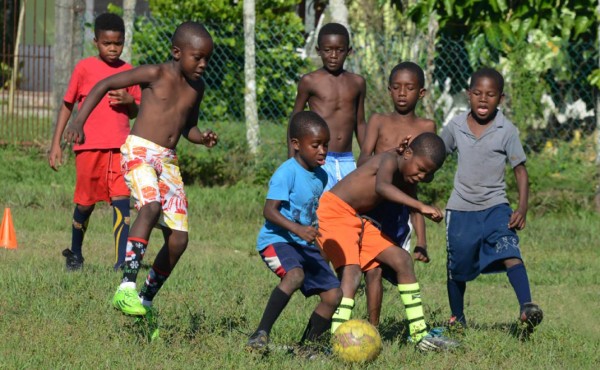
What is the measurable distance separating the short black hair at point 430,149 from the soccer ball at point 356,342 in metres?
1.08

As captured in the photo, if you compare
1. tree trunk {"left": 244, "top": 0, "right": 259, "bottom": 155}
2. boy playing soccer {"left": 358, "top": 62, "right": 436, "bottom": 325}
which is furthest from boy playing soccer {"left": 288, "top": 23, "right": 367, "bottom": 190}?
tree trunk {"left": 244, "top": 0, "right": 259, "bottom": 155}

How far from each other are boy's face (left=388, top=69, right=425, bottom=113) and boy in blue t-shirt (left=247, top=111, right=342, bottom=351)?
3.99 ft

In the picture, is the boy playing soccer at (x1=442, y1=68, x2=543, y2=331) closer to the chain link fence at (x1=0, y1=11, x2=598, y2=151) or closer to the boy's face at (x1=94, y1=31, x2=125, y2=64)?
the boy's face at (x1=94, y1=31, x2=125, y2=64)

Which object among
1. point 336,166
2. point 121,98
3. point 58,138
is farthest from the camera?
point 121,98

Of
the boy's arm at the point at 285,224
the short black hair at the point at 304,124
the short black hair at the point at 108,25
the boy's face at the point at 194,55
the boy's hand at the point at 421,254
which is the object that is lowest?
the boy's hand at the point at 421,254

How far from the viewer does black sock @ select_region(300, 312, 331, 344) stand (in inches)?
260

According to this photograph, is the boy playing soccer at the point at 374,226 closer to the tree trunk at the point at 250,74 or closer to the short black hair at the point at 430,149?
the short black hair at the point at 430,149

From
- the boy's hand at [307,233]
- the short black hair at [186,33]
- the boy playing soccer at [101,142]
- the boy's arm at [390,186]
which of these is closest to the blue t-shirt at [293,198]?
the boy's hand at [307,233]

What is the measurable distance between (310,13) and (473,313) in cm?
1577

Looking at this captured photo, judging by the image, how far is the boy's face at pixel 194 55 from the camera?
6.88 m

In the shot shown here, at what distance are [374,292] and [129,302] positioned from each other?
172 centimetres

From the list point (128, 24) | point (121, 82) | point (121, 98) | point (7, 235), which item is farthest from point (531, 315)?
point (128, 24)

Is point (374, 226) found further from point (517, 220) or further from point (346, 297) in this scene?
point (517, 220)

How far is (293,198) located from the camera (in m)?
6.48
